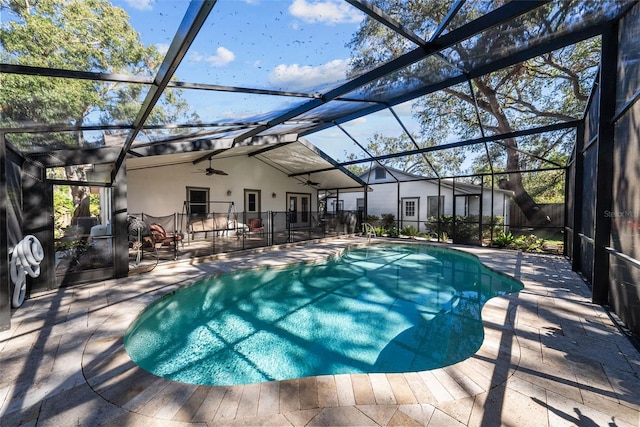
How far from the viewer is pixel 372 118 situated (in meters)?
7.48

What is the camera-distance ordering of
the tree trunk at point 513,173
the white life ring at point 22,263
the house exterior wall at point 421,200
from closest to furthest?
the white life ring at point 22,263 < the tree trunk at point 513,173 < the house exterior wall at point 421,200

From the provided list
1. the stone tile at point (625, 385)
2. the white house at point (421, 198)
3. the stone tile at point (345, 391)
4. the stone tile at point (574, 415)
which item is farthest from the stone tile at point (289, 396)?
the white house at point (421, 198)

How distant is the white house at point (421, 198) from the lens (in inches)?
490

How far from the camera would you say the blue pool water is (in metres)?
3.15

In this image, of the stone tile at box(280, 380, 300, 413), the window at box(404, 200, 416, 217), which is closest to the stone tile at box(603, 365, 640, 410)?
the stone tile at box(280, 380, 300, 413)

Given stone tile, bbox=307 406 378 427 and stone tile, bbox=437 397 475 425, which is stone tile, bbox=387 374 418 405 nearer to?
stone tile, bbox=437 397 475 425

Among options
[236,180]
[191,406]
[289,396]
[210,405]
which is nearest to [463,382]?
[289,396]

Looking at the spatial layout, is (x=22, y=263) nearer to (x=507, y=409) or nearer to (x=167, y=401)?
(x=167, y=401)

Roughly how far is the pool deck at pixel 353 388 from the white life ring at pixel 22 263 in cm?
62

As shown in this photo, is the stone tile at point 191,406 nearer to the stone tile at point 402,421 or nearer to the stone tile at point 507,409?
the stone tile at point 402,421

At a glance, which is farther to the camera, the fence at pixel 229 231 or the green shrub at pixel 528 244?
the green shrub at pixel 528 244

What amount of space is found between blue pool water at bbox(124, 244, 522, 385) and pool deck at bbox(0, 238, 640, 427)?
567mm

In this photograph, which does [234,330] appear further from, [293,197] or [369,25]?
[293,197]

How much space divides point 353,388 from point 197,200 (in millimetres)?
9731
